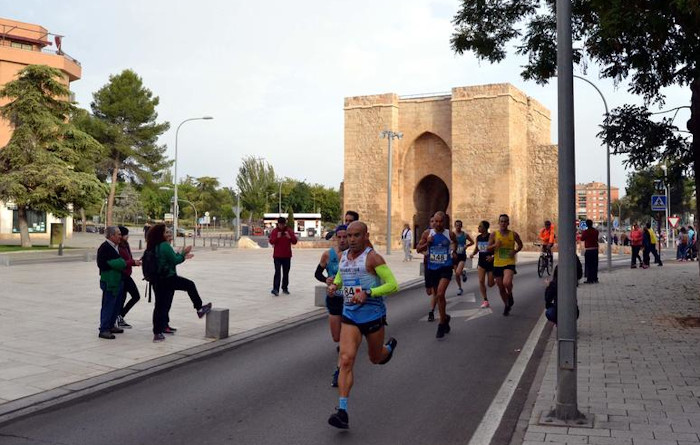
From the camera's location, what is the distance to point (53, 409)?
18.7 feet

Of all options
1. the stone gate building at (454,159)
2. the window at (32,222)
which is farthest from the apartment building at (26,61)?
the stone gate building at (454,159)

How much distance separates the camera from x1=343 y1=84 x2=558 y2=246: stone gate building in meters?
41.5

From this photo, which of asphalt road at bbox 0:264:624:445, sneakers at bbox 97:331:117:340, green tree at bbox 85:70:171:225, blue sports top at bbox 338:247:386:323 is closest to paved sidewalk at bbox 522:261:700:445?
asphalt road at bbox 0:264:624:445

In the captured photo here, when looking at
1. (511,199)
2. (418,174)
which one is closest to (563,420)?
(511,199)

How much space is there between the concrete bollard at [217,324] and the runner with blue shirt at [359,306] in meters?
4.07

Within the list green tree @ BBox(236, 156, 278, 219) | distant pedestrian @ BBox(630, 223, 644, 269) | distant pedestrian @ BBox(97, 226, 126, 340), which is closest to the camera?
distant pedestrian @ BBox(97, 226, 126, 340)

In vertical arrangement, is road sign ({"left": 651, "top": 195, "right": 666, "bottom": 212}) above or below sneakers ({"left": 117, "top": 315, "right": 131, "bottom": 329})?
above

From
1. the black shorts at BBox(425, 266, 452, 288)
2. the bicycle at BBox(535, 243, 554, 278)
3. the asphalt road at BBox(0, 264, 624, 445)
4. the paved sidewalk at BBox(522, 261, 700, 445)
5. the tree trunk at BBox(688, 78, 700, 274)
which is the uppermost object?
the tree trunk at BBox(688, 78, 700, 274)

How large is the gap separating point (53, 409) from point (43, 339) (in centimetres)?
350

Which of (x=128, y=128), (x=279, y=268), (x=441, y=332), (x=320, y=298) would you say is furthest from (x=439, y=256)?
(x=128, y=128)

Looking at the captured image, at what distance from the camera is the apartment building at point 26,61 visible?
1932 inches

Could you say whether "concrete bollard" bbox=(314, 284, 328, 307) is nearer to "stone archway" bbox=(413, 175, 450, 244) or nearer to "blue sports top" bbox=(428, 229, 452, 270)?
"blue sports top" bbox=(428, 229, 452, 270)

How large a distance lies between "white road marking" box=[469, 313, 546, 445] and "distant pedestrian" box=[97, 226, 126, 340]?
212 inches

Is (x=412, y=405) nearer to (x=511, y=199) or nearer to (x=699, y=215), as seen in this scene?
(x=699, y=215)
